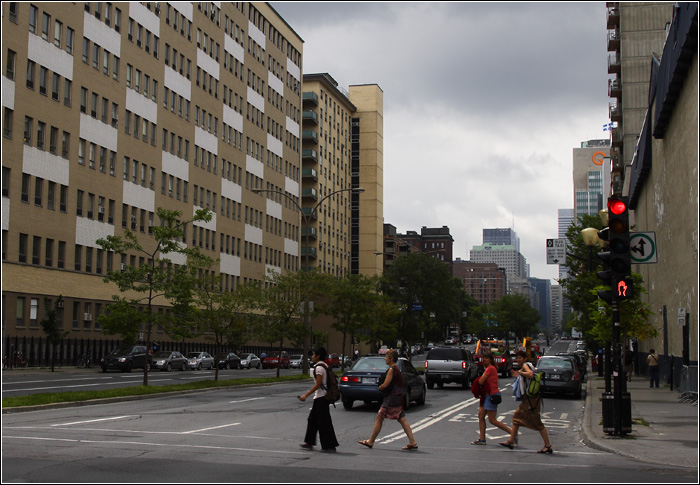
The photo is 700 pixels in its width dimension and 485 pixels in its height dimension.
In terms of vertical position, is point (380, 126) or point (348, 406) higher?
point (380, 126)

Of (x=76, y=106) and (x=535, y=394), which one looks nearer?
(x=535, y=394)

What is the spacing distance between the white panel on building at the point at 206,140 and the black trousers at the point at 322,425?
2499 inches

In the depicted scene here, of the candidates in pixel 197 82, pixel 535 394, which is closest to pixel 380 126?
pixel 197 82

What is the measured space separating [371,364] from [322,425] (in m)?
10.3

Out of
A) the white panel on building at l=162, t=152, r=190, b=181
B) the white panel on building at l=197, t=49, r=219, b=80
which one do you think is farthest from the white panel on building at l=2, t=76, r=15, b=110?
the white panel on building at l=197, t=49, r=219, b=80

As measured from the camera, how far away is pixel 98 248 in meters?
60.4

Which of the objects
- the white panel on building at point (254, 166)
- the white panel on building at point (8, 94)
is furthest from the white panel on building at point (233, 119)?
the white panel on building at point (8, 94)

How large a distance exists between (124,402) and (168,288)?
20.6 feet

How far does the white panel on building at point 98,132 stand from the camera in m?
58.3

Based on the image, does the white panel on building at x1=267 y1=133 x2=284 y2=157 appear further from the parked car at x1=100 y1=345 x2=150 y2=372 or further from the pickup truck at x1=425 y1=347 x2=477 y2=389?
the pickup truck at x1=425 y1=347 x2=477 y2=389

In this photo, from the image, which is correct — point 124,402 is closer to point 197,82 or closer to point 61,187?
point 61,187

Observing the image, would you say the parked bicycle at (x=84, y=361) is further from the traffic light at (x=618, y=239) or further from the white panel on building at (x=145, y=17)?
the traffic light at (x=618, y=239)

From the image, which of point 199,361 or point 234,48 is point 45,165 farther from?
point 234,48

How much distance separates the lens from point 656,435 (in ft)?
52.4
